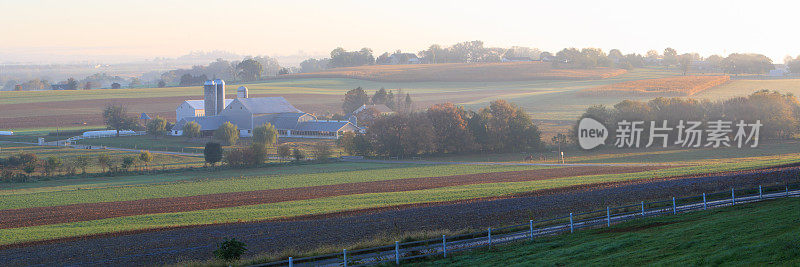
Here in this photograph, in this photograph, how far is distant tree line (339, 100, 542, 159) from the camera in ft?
219

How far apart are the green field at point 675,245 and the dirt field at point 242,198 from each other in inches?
834

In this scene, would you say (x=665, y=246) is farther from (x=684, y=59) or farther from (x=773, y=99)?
(x=684, y=59)

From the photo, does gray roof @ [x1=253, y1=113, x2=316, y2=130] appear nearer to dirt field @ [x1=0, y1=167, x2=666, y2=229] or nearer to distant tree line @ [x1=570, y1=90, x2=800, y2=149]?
distant tree line @ [x1=570, y1=90, x2=800, y2=149]

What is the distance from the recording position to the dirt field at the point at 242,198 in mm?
33469

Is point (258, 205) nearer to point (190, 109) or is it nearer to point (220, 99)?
point (220, 99)

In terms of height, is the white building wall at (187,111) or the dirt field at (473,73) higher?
the dirt field at (473,73)

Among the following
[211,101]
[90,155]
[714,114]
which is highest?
[211,101]

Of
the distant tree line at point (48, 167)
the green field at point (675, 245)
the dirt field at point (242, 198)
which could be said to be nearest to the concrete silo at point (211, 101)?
the distant tree line at point (48, 167)

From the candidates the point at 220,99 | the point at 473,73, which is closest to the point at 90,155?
the point at 220,99

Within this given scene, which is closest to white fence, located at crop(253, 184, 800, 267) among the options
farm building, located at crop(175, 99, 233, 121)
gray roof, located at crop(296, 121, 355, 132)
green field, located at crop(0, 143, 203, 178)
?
green field, located at crop(0, 143, 203, 178)

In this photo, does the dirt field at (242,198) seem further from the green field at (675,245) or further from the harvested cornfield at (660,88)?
the harvested cornfield at (660,88)

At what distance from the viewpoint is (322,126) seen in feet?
284

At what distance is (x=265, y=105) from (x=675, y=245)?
83.7 metres

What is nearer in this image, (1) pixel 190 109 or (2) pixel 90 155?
(2) pixel 90 155
